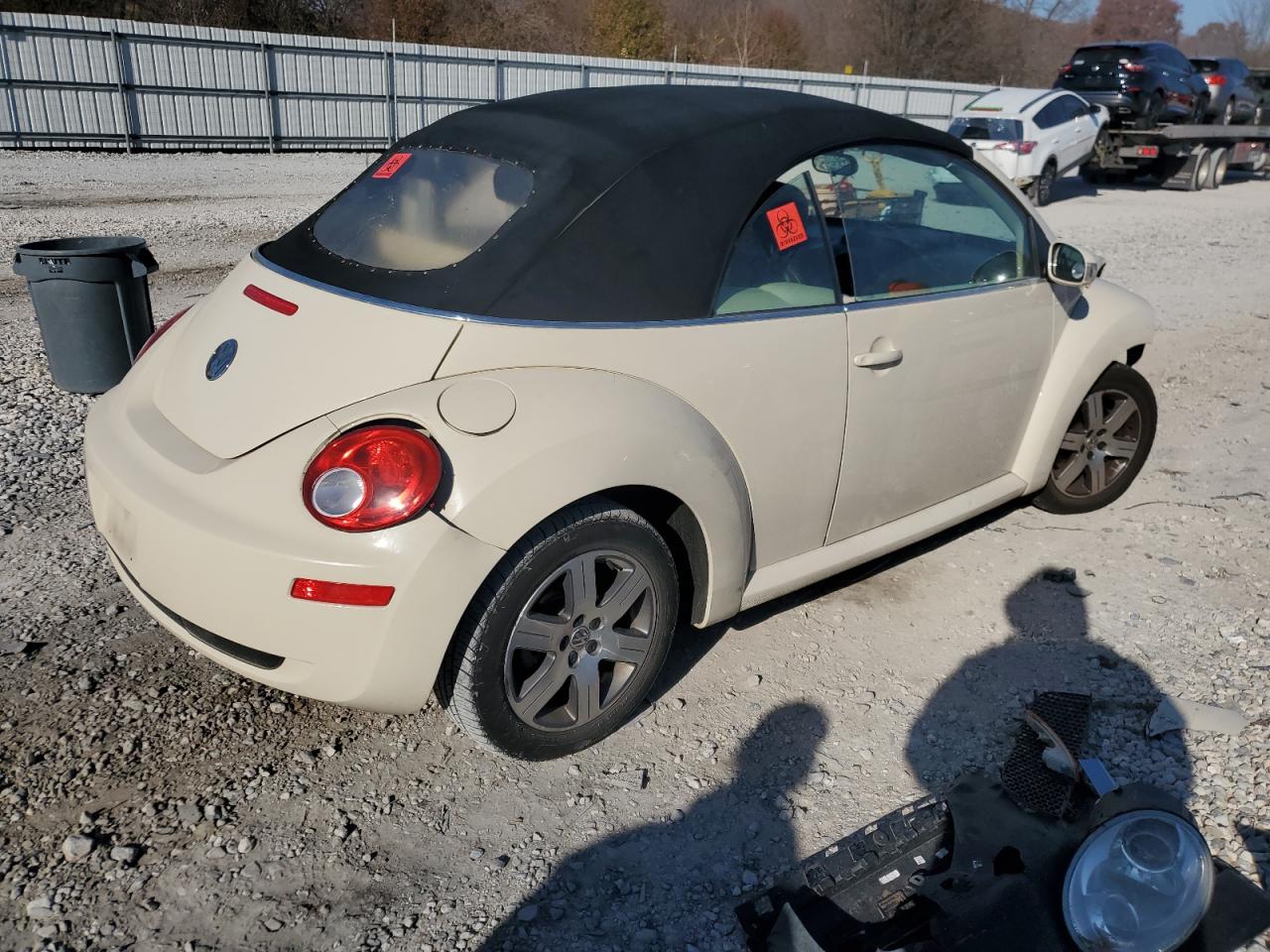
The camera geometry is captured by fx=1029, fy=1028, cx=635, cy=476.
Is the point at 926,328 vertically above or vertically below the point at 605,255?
below

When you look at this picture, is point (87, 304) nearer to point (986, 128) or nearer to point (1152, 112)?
point (986, 128)

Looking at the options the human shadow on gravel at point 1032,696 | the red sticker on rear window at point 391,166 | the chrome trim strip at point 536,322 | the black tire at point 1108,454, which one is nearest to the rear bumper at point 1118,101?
the black tire at point 1108,454

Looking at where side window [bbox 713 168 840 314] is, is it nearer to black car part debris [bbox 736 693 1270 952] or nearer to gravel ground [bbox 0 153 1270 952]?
gravel ground [bbox 0 153 1270 952]

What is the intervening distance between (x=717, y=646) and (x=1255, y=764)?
175cm

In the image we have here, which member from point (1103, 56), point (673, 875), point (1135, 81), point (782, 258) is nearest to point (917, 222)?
point (782, 258)

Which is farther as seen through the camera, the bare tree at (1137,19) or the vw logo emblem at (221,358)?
the bare tree at (1137,19)

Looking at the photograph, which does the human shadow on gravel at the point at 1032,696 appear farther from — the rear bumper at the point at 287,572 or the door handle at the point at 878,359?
Answer: the rear bumper at the point at 287,572

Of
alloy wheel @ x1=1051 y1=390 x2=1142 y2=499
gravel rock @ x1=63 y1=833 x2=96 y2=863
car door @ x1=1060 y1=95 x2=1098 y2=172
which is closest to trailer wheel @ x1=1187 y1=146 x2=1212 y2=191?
car door @ x1=1060 y1=95 x2=1098 y2=172

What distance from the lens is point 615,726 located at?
3.23 meters

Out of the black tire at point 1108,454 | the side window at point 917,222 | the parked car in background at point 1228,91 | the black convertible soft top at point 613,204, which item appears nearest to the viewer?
the black convertible soft top at point 613,204

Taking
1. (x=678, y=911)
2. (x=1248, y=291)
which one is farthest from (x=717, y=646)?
(x=1248, y=291)

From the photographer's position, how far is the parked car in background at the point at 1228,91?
22.0 m

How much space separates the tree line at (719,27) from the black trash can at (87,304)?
22.9 meters

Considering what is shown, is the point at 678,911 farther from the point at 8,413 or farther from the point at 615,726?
the point at 8,413
